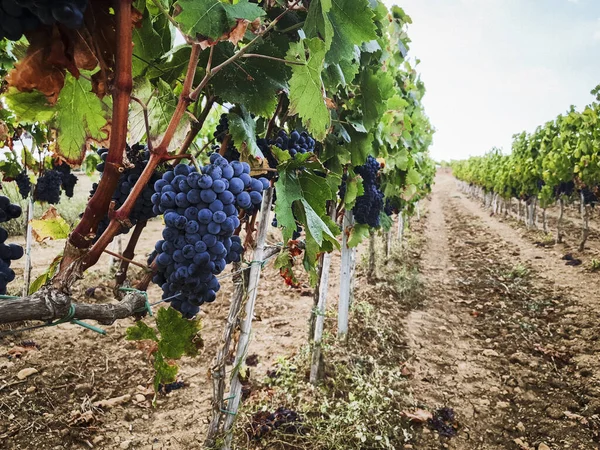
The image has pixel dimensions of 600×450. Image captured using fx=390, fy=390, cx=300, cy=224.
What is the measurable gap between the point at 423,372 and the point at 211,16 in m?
4.66

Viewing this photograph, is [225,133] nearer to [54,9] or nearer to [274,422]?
[54,9]

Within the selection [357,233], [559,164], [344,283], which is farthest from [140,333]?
[559,164]

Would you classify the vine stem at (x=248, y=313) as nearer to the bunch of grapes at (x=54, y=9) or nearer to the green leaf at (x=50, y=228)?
the green leaf at (x=50, y=228)

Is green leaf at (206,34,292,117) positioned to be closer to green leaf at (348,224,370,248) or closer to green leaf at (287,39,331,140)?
green leaf at (287,39,331,140)

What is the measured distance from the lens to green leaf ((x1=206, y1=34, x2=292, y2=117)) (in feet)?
4.51

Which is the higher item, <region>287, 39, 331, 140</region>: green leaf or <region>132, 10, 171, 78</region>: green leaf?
<region>132, 10, 171, 78</region>: green leaf

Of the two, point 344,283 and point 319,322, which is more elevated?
point 344,283

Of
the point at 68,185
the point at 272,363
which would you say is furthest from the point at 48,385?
the point at 68,185

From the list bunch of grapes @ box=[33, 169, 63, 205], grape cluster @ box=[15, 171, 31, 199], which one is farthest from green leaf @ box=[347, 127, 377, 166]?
grape cluster @ box=[15, 171, 31, 199]

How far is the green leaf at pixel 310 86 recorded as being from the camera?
117cm

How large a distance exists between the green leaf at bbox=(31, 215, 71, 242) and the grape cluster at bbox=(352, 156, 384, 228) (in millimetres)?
2791

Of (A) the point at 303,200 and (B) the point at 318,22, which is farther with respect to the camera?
(A) the point at 303,200

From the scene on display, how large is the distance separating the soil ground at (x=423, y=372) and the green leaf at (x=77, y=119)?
2.76m

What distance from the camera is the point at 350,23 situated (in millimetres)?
1255
